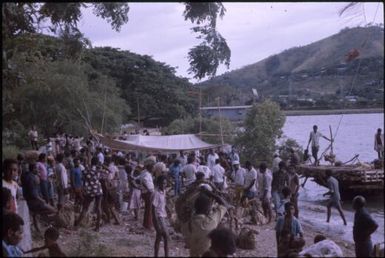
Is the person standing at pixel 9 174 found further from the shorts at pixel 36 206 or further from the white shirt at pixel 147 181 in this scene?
the white shirt at pixel 147 181

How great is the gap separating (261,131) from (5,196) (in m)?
24.2

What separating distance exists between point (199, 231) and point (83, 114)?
24.5m

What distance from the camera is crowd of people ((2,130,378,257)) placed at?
23.3ft

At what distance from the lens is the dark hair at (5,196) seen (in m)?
7.47

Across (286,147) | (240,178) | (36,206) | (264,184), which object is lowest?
(286,147)

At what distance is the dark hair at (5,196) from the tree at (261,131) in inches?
919

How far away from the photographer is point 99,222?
12.4 m

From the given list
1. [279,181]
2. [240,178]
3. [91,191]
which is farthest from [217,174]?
[91,191]

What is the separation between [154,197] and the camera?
965 cm

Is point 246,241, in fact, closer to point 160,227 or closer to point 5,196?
point 160,227

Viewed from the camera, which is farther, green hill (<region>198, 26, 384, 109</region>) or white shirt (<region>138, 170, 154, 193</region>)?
green hill (<region>198, 26, 384, 109</region>)

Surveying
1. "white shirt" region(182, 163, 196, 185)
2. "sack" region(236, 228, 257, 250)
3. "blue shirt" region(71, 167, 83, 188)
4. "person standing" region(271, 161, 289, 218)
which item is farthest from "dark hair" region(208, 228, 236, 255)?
"white shirt" region(182, 163, 196, 185)

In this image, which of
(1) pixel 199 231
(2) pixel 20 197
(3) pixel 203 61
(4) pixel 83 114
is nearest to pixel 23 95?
(4) pixel 83 114

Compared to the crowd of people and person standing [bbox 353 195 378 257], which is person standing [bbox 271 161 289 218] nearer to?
the crowd of people
